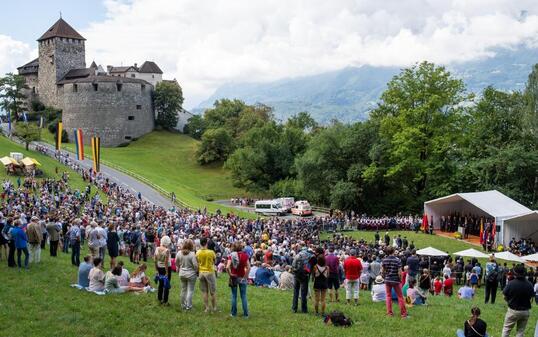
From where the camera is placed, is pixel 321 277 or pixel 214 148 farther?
pixel 214 148

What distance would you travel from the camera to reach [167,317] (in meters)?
11.4

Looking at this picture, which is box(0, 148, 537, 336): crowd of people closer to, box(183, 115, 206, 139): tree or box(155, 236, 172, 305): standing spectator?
box(155, 236, 172, 305): standing spectator

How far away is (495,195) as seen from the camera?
35.2 meters

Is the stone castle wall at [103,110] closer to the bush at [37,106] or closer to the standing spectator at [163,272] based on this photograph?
the bush at [37,106]

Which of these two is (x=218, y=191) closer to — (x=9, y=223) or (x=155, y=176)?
(x=155, y=176)

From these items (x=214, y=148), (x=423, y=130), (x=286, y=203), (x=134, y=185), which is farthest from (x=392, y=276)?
(x=214, y=148)

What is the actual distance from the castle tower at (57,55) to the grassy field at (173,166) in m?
11.9

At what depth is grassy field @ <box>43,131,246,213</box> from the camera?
6469cm

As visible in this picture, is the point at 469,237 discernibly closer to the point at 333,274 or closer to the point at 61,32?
the point at 333,274

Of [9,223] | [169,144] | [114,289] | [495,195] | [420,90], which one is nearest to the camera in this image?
[114,289]

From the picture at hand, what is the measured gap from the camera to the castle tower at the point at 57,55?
95.4 m

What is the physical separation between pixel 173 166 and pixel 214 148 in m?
6.71

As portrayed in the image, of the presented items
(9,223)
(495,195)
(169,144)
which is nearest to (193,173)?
(169,144)

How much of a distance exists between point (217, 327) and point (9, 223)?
8.88 m
